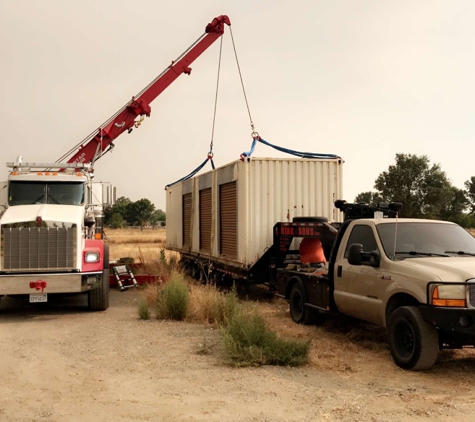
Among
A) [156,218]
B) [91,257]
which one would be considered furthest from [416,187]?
Result: [156,218]

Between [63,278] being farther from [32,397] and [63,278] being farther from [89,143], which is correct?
[89,143]

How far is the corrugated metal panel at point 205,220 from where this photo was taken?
618 inches

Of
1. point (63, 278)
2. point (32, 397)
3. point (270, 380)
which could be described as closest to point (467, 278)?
point (270, 380)

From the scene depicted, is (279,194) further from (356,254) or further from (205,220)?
(356,254)

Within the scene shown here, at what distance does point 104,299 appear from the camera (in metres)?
11.6

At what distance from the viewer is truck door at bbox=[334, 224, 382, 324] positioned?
25.2ft

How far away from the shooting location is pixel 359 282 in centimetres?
803

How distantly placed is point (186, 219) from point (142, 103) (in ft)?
12.8

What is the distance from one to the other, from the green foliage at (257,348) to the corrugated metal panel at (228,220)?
18.4ft

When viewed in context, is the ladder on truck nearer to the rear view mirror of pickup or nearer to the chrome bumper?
the chrome bumper

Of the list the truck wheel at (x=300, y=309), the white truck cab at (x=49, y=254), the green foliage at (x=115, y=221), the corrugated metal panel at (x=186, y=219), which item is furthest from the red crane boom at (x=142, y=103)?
the green foliage at (x=115, y=221)

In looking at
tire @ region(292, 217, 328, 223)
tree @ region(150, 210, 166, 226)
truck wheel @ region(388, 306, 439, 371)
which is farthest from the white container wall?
tree @ region(150, 210, 166, 226)

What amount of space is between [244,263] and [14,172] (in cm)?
544

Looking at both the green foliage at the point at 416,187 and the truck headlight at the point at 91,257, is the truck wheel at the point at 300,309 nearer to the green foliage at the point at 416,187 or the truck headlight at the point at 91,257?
the truck headlight at the point at 91,257
